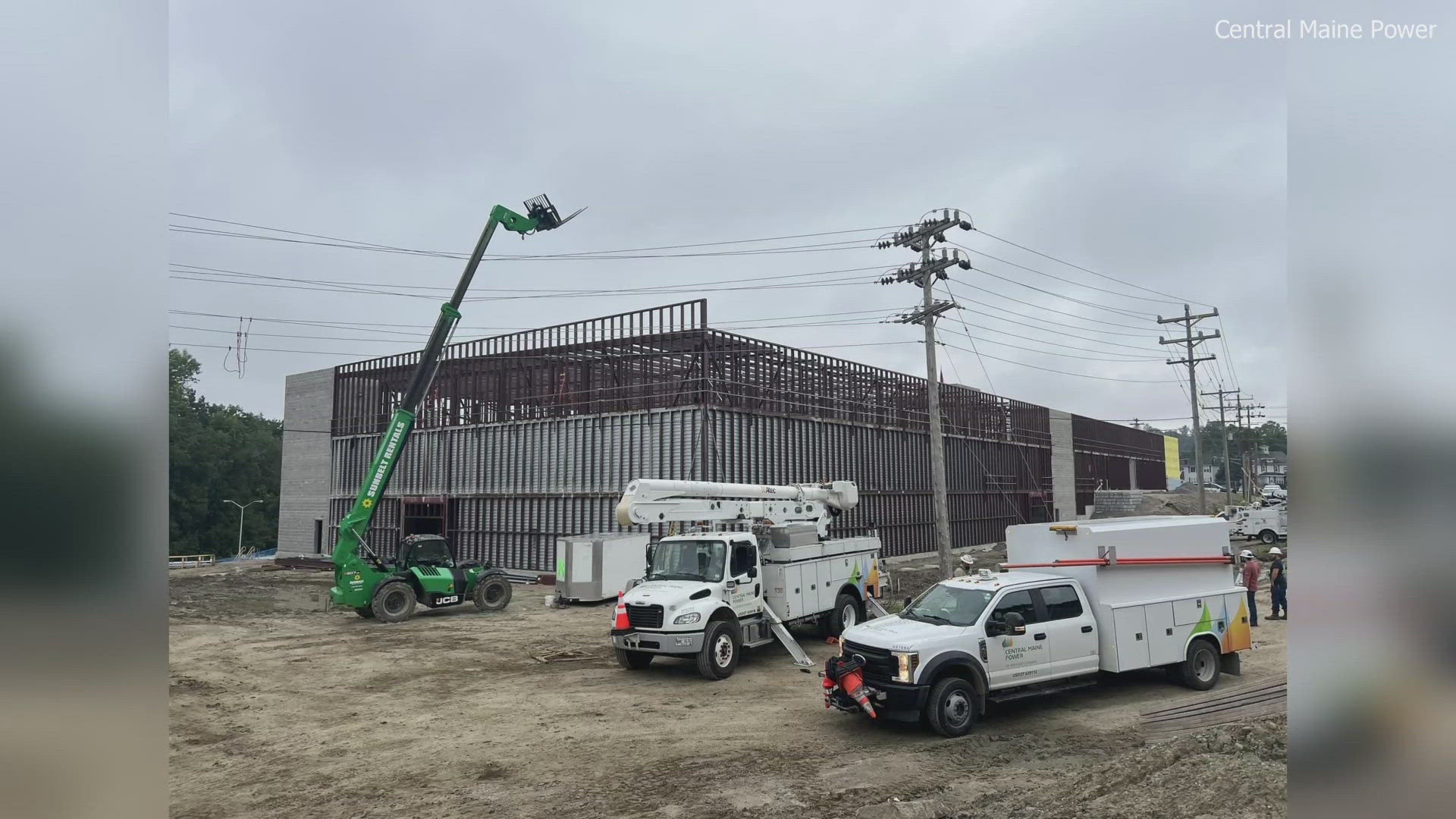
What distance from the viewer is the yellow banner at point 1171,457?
81.5 m

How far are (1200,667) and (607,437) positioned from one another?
822 inches

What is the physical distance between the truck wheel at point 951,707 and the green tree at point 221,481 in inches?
1897

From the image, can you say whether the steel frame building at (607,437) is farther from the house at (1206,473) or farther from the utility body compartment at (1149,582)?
the house at (1206,473)

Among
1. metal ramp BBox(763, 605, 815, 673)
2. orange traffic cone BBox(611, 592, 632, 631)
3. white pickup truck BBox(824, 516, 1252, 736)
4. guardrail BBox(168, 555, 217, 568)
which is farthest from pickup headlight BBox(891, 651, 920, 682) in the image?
guardrail BBox(168, 555, 217, 568)

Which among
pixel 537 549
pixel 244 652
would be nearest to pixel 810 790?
pixel 244 652

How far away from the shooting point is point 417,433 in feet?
116

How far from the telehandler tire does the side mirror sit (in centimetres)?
317

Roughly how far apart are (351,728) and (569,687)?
323 centimetres

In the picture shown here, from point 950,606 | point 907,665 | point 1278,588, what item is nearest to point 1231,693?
point 950,606

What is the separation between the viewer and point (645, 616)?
1280 cm

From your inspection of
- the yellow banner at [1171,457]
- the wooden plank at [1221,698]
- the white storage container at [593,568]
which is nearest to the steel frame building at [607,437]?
the white storage container at [593,568]

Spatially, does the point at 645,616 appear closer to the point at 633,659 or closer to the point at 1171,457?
the point at 633,659
